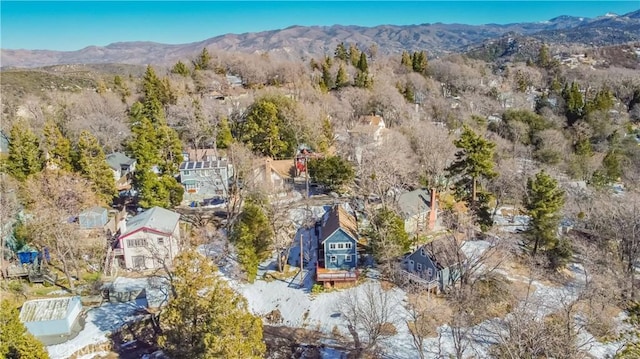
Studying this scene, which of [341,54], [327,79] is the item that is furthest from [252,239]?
[341,54]

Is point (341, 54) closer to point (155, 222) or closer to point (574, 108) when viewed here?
point (574, 108)

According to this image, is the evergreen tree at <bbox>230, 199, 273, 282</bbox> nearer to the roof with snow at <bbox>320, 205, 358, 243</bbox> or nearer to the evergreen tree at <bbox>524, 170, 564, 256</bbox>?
the roof with snow at <bbox>320, 205, 358, 243</bbox>

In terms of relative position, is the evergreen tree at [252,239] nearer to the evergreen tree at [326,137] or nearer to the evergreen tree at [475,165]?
the evergreen tree at [475,165]

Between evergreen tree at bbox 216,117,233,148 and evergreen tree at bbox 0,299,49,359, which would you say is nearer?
evergreen tree at bbox 0,299,49,359

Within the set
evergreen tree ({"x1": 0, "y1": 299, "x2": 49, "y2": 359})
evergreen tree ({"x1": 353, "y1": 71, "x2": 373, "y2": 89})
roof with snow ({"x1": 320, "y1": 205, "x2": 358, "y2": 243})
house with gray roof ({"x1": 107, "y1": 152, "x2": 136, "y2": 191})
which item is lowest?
evergreen tree ({"x1": 0, "y1": 299, "x2": 49, "y2": 359})

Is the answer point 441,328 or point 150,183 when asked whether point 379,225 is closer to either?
point 441,328

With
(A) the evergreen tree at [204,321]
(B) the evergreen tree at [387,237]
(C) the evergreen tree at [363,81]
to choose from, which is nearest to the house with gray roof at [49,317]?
(A) the evergreen tree at [204,321]

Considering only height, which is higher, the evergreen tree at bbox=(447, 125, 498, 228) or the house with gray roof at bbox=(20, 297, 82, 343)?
the evergreen tree at bbox=(447, 125, 498, 228)

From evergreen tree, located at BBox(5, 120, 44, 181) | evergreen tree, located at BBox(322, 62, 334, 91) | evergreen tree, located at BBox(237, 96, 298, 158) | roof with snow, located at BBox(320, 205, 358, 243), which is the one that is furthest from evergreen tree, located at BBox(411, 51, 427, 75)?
evergreen tree, located at BBox(5, 120, 44, 181)
